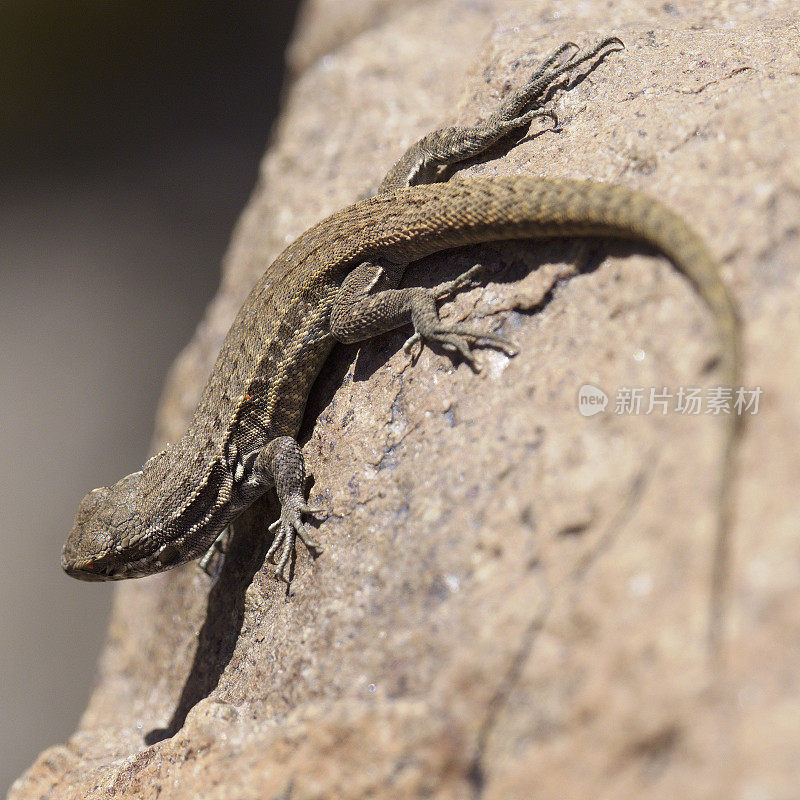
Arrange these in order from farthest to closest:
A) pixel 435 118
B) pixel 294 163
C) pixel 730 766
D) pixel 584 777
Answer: pixel 294 163 → pixel 435 118 → pixel 584 777 → pixel 730 766

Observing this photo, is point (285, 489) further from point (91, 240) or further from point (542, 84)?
point (91, 240)

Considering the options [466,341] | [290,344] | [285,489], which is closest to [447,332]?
[466,341]

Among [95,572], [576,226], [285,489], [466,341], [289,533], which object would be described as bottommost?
[95,572]

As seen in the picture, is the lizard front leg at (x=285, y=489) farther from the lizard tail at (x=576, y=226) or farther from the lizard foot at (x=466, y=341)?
the lizard tail at (x=576, y=226)

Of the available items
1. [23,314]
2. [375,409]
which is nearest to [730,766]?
[375,409]

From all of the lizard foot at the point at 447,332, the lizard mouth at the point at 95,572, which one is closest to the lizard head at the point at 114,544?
the lizard mouth at the point at 95,572

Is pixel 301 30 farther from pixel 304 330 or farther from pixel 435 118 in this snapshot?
pixel 304 330
